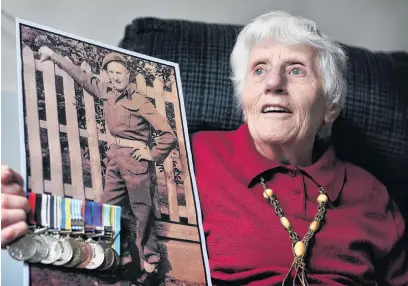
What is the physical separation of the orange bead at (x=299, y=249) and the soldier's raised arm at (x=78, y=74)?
407 millimetres

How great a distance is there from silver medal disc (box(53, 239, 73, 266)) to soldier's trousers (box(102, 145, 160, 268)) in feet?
0.30

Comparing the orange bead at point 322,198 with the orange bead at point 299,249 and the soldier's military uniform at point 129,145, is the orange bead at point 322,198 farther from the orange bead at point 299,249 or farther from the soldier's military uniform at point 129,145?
the soldier's military uniform at point 129,145

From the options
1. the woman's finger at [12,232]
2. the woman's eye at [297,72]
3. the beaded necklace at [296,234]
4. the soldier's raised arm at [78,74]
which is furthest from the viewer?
the woman's eye at [297,72]

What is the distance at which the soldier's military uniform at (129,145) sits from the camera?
2.72ft

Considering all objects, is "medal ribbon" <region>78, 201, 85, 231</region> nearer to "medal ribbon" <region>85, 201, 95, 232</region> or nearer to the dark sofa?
"medal ribbon" <region>85, 201, 95, 232</region>

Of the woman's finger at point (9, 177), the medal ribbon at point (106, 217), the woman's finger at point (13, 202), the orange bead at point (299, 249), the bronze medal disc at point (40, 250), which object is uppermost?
the woman's finger at point (9, 177)

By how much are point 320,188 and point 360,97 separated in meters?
0.30

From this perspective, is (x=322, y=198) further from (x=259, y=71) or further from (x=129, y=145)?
(x=129, y=145)

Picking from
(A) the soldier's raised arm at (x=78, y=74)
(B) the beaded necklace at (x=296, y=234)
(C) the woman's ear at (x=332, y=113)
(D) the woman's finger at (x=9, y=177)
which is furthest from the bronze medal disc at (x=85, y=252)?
(C) the woman's ear at (x=332, y=113)

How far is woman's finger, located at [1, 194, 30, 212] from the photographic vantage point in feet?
2.33

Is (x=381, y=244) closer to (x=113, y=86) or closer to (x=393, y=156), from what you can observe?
(x=393, y=156)

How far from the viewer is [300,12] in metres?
1.28

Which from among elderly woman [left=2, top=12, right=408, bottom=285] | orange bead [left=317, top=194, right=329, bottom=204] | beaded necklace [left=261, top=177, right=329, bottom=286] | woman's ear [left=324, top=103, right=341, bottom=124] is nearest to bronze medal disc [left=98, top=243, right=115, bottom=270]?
elderly woman [left=2, top=12, right=408, bottom=285]

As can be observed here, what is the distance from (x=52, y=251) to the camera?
73 centimetres
